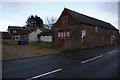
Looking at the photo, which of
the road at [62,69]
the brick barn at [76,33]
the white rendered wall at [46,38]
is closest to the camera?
the road at [62,69]

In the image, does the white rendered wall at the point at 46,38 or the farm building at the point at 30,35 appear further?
the farm building at the point at 30,35

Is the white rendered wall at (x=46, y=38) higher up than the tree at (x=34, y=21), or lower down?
lower down

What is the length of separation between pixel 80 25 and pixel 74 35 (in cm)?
261

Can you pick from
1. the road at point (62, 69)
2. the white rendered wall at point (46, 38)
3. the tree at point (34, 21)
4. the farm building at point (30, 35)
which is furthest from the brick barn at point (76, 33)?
the tree at point (34, 21)

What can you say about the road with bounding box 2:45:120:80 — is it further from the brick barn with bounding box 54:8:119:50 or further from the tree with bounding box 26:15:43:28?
the tree with bounding box 26:15:43:28

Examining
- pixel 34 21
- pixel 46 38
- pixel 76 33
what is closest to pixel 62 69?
pixel 76 33

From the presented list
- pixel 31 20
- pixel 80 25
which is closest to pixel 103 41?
pixel 80 25

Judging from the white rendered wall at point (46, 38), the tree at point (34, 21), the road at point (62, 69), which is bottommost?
the road at point (62, 69)

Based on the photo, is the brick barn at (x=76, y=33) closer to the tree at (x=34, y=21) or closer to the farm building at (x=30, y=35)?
the farm building at (x=30, y=35)

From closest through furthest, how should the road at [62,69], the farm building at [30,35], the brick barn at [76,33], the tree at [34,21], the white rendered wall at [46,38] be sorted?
the road at [62,69] → the brick barn at [76,33] → the white rendered wall at [46,38] → the farm building at [30,35] → the tree at [34,21]

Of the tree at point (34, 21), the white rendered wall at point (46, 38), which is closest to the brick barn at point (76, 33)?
the white rendered wall at point (46, 38)

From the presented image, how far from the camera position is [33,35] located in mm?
28812

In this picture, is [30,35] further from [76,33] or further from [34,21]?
[34,21]

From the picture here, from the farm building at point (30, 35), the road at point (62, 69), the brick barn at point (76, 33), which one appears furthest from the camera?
the farm building at point (30, 35)
